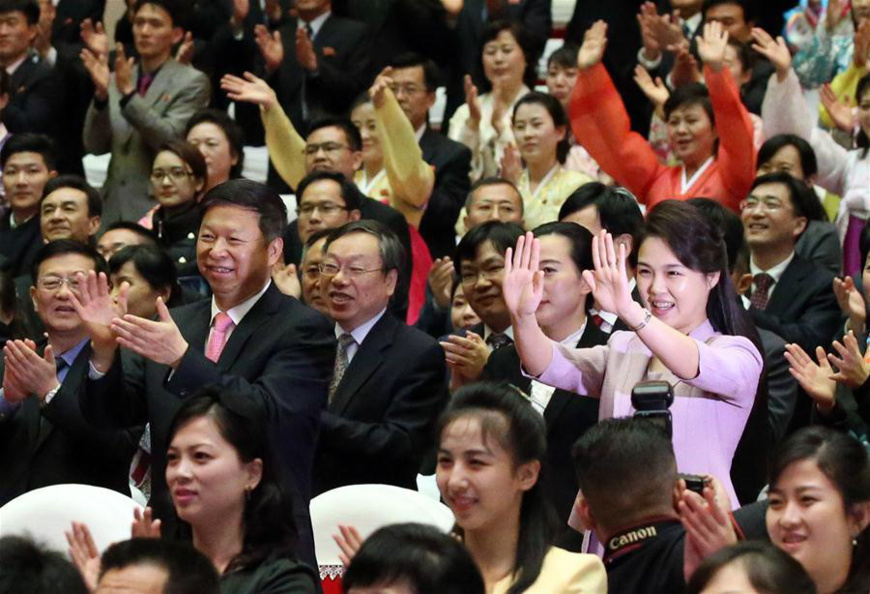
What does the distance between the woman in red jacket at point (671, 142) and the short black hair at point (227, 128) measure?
5.22ft

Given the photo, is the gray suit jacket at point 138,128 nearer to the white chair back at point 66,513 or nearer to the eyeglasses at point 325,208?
the eyeglasses at point 325,208

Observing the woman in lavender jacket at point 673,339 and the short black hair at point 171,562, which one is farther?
the woman in lavender jacket at point 673,339

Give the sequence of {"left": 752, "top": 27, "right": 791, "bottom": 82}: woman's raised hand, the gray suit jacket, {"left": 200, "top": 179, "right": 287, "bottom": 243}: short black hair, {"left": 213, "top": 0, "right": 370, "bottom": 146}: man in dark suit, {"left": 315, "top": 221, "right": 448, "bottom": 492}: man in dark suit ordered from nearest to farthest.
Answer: {"left": 200, "top": 179, "right": 287, "bottom": 243}: short black hair → {"left": 315, "top": 221, "right": 448, "bottom": 492}: man in dark suit → {"left": 752, "top": 27, "right": 791, "bottom": 82}: woman's raised hand → the gray suit jacket → {"left": 213, "top": 0, "right": 370, "bottom": 146}: man in dark suit

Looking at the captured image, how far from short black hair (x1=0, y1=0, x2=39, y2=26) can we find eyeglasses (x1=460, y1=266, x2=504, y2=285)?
4.17 metres

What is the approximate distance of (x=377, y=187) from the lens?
806 centimetres

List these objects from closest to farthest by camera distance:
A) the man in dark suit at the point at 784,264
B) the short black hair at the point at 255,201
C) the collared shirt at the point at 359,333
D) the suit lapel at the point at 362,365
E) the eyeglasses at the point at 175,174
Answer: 1. the short black hair at the point at 255,201
2. the suit lapel at the point at 362,365
3. the collared shirt at the point at 359,333
4. the man in dark suit at the point at 784,264
5. the eyeglasses at the point at 175,174

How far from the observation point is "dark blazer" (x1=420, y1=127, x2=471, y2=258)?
8.04 metres

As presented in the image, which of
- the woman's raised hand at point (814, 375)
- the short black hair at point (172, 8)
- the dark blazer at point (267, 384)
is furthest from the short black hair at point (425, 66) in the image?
the dark blazer at point (267, 384)

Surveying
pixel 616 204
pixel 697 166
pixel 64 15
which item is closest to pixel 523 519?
pixel 616 204

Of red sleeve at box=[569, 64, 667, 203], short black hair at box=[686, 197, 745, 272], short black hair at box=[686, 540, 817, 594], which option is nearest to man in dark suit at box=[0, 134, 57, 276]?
red sleeve at box=[569, 64, 667, 203]

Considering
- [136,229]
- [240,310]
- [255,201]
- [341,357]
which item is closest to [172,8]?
[136,229]

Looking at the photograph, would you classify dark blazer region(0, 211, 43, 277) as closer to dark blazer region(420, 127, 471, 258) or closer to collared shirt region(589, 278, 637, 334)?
dark blazer region(420, 127, 471, 258)

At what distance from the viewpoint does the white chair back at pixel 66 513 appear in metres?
4.60

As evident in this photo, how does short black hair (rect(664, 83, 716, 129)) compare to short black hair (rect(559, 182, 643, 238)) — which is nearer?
short black hair (rect(559, 182, 643, 238))
